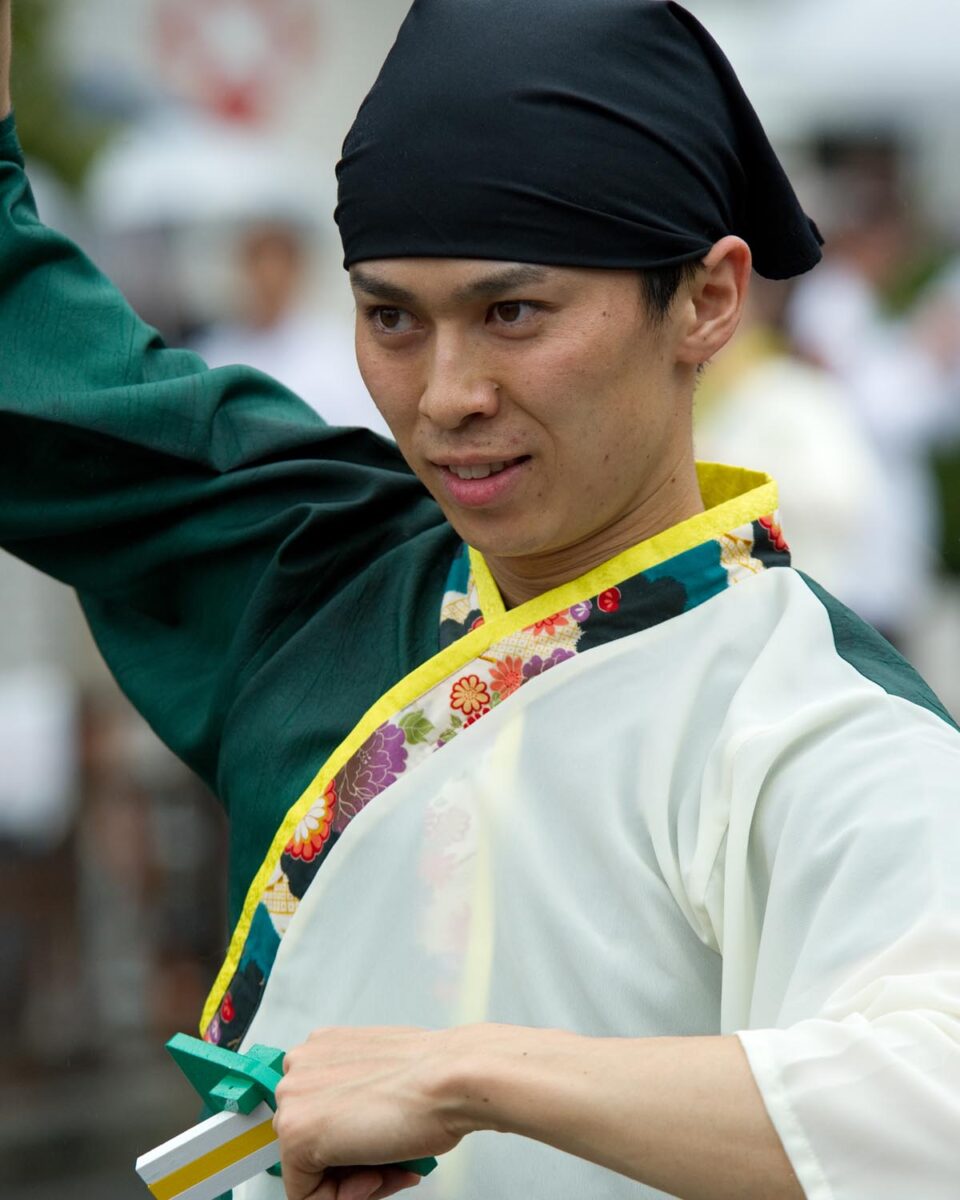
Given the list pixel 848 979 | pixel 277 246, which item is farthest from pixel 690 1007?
pixel 277 246

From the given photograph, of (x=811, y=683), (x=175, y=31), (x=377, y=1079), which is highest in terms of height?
(x=175, y=31)

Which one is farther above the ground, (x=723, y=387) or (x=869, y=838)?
(x=723, y=387)

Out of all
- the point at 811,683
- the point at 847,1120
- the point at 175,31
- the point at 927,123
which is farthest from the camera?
the point at 927,123

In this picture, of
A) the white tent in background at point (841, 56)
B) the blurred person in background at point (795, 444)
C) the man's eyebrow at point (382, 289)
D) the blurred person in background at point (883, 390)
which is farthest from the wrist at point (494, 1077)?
the white tent in background at point (841, 56)

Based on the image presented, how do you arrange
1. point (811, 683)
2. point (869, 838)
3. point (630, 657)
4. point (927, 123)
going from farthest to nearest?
point (927, 123) < point (630, 657) < point (811, 683) < point (869, 838)

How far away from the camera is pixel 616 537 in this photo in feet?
6.37

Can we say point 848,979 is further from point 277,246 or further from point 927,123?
point 927,123

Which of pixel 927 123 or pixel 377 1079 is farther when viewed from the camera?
pixel 927 123

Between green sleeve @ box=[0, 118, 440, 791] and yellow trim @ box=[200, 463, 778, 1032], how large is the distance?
0.22 meters

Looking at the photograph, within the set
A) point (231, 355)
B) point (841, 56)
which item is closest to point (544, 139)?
point (231, 355)

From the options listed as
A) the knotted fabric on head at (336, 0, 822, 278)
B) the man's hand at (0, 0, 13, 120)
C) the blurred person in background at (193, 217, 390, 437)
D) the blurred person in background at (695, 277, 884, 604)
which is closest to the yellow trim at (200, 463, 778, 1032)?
the knotted fabric on head at (336, 0, 822, 278)

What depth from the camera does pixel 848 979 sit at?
4.99 feet

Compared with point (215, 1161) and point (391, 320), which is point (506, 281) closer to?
point (391, 320)

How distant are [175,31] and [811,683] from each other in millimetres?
6415
